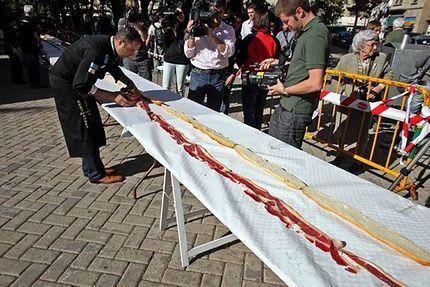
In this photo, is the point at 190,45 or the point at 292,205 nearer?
the point at 292,205

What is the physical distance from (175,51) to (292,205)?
12.8 ft

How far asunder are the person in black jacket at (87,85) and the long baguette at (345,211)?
136cm

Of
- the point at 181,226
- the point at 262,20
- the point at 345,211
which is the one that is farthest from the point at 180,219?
the point at 262,20

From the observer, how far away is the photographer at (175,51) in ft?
16.1

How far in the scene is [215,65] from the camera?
3871mm

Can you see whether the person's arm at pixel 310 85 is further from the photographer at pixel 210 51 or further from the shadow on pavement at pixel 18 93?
the shadow on pavement at pixel 18 93

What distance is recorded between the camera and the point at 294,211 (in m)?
1.51

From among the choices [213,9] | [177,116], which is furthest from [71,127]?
[213,9]

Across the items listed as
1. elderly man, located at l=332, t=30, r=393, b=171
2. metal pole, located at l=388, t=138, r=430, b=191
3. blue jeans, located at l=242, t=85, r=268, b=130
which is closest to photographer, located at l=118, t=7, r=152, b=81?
blue jeans, located at l=242, t=85, r=268, b=130

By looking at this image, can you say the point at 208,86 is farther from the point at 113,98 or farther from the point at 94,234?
the point at 94,234

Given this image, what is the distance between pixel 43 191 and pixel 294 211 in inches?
109

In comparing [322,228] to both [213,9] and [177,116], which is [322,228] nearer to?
[177,116]

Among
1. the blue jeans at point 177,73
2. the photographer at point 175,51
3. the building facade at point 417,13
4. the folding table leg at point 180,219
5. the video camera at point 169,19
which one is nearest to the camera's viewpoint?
the folding table leg at point 180,219

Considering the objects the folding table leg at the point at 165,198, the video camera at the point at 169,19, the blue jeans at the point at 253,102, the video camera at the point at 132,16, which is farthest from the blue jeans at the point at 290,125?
the video camera at the point at 132,16
